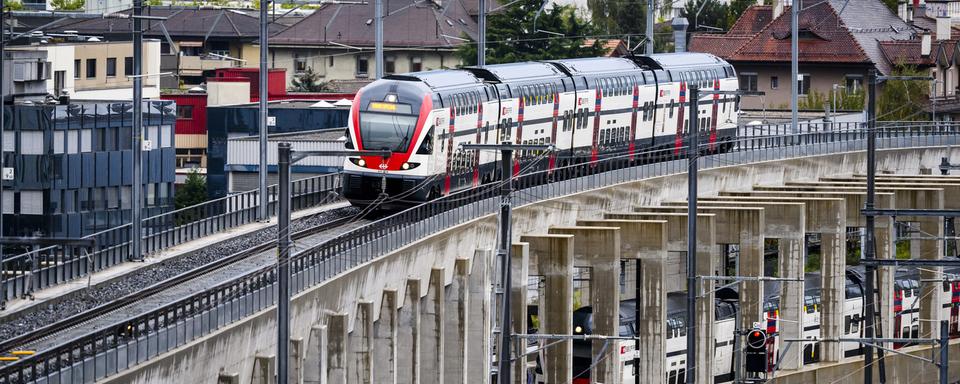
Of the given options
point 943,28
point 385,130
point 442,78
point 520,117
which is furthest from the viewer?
point 943,28

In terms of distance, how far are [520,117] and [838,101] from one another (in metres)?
57.6

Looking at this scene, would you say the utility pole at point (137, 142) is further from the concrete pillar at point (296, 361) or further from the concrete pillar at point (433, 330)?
the concrete pillar at point (433, 330)

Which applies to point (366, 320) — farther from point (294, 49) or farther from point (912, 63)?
point (294, 49)

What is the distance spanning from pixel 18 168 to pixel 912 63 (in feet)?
207

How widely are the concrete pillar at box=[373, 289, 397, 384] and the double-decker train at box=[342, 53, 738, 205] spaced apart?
5.36m

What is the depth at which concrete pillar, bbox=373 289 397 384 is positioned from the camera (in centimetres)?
4581

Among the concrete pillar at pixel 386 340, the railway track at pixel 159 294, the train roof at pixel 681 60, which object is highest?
the train roof at pixel 681 60

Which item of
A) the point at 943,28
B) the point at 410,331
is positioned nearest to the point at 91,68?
the point at 410,331

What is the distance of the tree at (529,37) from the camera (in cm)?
11312

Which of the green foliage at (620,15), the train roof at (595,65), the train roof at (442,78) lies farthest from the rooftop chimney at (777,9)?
the train roof at (442,78)

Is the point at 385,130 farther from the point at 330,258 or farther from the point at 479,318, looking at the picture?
the point at 330,258

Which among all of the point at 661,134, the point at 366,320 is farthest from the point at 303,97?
the point at 366,320

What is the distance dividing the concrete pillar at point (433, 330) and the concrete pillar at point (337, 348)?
23.7 ft

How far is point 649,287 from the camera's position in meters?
58.7
